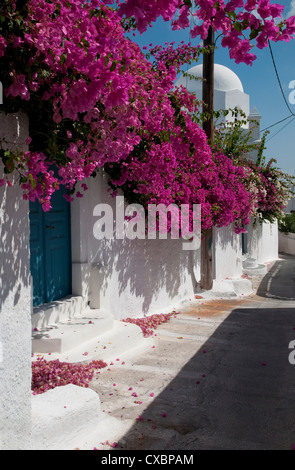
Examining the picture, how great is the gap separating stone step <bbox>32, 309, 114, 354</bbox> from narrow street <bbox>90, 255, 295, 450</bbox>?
55 cm

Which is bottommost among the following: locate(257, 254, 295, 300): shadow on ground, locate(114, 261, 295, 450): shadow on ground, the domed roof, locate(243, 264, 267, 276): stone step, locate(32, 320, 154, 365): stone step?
locate(257, 254, 295, 300): shadow on ground

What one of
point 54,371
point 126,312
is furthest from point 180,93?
point 54,371

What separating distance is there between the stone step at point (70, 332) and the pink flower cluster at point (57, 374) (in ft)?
0.75

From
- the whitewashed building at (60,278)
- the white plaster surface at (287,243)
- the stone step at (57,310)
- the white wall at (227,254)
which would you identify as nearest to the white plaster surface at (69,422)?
the whitewashed building at (60,278)

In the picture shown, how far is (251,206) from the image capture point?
1389cm

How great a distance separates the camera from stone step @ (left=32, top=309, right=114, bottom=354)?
16.9ft

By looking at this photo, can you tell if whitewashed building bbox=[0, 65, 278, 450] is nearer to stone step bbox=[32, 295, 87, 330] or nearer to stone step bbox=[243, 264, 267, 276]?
stone step bbox=[32, 295, 87, 330]

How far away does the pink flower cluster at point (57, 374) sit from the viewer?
446cm

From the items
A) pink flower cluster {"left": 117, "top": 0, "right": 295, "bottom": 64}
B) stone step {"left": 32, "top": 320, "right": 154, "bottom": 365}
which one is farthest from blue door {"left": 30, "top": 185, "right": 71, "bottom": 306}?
pink flower cluster {"left": 117, "top": 0, "right": 295, "bottom": 64}

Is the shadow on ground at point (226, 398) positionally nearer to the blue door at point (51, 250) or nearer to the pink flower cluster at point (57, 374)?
the pink flower cluster at point (57, 374)

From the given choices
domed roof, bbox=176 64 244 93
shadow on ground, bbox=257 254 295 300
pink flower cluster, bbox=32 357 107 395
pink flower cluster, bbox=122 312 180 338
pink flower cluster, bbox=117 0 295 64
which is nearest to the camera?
pink flower cluster, bbox=117 0 295 64

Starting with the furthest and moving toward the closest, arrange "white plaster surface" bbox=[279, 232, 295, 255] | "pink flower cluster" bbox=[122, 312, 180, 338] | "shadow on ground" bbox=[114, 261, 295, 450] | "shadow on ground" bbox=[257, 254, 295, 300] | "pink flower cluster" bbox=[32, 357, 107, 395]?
"white plaster surface" bbox=[279, 232, 295, 255]
"shadow on ground" bbox=[257, 254, 295, 300]
"pink flower cluster" bbox=[122, 312, 180, 338]
"pink flower cluster" bbox=[32, 357, 107, 395]
"shadow on ground" bbox=[114, 261, 295, 450]

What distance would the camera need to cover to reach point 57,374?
4.62 metres

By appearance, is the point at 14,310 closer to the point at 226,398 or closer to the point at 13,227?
the point at 13,227
